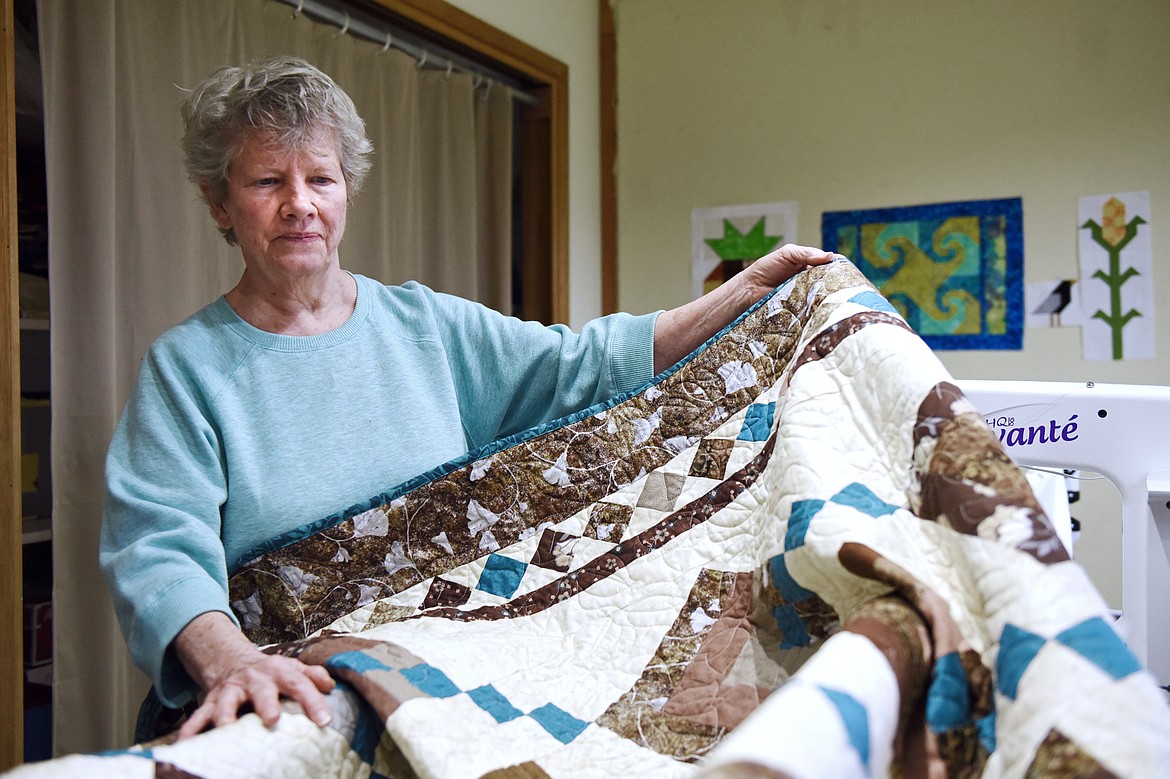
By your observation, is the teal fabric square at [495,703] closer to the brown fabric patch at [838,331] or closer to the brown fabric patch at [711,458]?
the brown fabric patch at [711,458]

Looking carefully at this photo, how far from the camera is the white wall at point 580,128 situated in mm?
3096

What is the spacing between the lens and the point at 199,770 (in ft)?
2.35

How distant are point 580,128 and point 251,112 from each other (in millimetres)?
2207

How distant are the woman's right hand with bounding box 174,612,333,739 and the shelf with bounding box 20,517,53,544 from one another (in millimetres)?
1058

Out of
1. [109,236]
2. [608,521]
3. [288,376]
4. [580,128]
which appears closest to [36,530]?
[109,236]

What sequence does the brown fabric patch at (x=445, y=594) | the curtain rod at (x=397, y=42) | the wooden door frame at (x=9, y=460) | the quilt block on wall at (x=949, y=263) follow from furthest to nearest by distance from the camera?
1. the quilt block on wall at (x=949, y=263)
2. the curtain rod at (x=397, y=42)
3. the wooden door frame at (x=9, y=460)
4. the brown fabric patch at (x=445, y=594)

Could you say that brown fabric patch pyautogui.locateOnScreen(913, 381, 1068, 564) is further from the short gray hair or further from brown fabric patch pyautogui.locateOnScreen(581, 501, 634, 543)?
the short gray hair

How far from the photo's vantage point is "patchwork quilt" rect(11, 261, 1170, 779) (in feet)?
1.99

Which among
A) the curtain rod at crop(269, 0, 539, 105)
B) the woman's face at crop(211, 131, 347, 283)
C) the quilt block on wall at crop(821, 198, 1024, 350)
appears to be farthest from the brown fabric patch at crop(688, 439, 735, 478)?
the quilt block on wall at crop(821, 198, 1024, 350)

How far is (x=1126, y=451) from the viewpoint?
1222 millimetres

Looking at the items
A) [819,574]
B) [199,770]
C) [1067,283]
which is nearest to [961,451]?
[819,574]

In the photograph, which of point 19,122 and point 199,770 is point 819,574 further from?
point 19,122

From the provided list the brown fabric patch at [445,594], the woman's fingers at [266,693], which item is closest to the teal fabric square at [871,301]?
the brown fabric patch at [445,594]

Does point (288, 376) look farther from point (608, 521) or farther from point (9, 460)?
point (9, 460)
